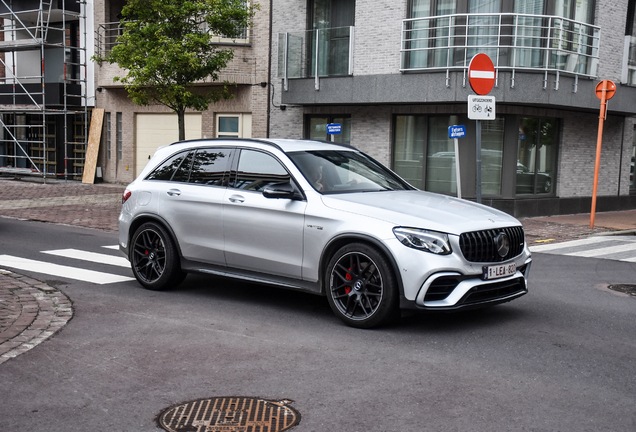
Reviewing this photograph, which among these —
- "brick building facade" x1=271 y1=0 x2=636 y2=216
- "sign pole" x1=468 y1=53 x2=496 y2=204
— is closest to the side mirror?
"sign pole" x1=468 y1=53 x2=496 y2=204

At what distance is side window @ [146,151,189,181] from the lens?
7.94 m

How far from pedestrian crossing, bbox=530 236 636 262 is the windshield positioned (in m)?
5.48

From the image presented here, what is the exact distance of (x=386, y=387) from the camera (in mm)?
4699

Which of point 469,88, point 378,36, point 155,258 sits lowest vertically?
point 155,258

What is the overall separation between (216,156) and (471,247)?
2.99 metres

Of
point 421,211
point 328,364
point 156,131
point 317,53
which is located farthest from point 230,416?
point 156,131

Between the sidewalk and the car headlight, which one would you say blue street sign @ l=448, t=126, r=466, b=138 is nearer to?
the sidewalk

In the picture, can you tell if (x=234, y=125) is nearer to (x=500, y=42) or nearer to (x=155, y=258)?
(x=500, y=42)

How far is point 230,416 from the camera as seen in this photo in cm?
420

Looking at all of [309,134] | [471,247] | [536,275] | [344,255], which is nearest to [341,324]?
[344,255]

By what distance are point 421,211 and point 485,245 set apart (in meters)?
0.61

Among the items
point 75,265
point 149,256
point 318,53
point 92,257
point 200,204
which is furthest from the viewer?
point 318,53

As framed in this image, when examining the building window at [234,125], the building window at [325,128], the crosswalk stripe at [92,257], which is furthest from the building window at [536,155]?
the crosswalk stripe at [92,257]

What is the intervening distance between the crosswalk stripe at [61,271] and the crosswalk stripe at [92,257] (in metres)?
0.58
